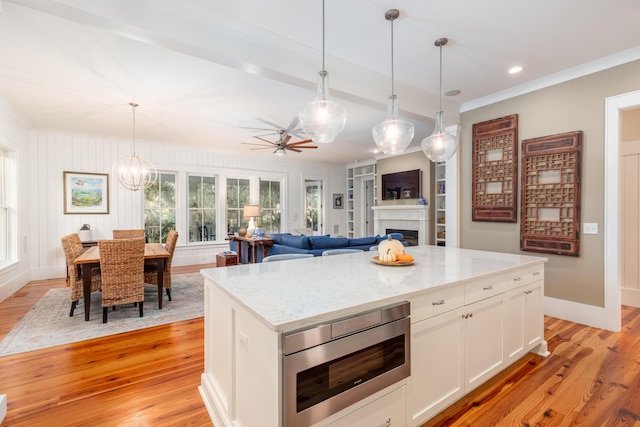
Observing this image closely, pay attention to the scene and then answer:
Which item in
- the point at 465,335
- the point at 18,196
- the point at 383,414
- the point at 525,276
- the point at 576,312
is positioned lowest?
the point at 576,312

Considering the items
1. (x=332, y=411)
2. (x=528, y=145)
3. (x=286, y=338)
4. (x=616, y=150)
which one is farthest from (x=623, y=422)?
(x=528, y=145)

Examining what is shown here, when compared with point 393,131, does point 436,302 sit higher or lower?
lower

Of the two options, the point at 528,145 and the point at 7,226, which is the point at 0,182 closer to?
the point at 7,226

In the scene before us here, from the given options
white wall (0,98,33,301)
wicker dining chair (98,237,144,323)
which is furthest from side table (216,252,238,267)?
white wall (0,98,33,301)

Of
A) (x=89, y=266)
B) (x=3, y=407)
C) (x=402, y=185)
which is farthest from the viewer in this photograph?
(x=402, y=185)

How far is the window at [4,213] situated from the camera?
4.28m

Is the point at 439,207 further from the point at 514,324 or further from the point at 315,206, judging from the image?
the point at 514,324

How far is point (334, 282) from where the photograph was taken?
1706 millimetres

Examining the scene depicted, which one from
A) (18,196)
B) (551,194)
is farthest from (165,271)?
(551,194)

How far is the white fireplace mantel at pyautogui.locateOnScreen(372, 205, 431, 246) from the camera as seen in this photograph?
6668mm

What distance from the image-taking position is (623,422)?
1.77 metres

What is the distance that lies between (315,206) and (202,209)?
3.18 m

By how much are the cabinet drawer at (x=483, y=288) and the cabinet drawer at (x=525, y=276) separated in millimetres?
122

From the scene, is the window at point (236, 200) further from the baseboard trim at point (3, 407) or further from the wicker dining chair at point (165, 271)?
the baseboard trim at point (3, 407)
